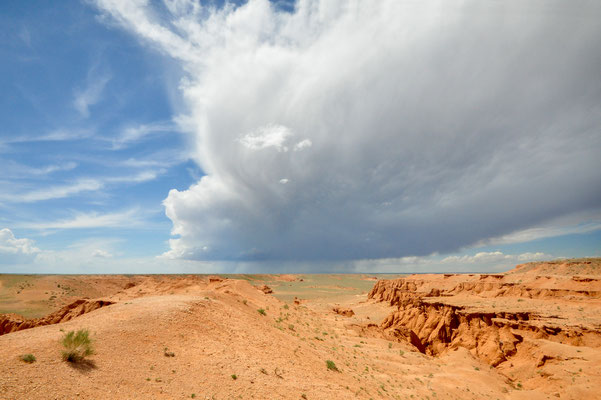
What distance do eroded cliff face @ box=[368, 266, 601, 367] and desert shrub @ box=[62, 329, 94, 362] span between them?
1180 inches

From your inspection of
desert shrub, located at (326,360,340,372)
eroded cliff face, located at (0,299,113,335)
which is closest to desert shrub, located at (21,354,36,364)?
desert shrub, located at (326,360,340,372)

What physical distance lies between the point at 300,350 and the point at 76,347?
12.6m

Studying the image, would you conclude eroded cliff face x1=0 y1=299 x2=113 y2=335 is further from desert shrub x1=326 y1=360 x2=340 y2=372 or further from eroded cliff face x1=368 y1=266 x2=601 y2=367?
eroded cliff face x1=368 y1=266 x2=601 y2=367

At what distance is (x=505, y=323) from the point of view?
3023 cm

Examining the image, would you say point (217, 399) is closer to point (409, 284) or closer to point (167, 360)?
point (167, 360)

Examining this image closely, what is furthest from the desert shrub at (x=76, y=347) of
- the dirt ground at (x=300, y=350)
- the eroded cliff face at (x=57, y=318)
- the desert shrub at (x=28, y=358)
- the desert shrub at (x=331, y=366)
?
the eroded cliff face at (x=57, y=318)

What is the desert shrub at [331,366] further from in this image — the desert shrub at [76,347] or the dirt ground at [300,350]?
the desert shrub at [76,347]

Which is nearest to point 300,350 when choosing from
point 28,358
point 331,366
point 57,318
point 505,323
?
point 331,366

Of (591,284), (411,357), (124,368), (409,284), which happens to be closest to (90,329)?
(124,368)

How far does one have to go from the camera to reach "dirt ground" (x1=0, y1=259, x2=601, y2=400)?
35.6 feet

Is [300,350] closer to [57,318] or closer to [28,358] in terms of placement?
[28,358]

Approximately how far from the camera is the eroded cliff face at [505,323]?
2691 cm

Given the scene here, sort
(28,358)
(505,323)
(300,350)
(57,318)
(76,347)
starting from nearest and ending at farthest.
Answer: (28,358) → (76,347) → (300,350) → (57,318) → (505,323)

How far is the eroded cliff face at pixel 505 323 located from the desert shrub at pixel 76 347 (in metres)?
30.0
